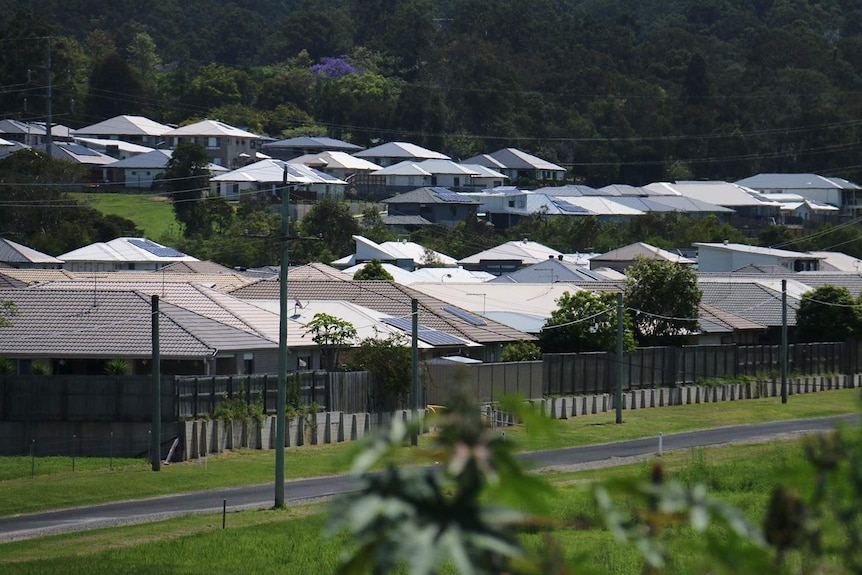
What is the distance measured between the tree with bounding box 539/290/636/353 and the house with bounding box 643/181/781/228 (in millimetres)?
88649

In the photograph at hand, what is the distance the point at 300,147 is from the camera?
158 meters

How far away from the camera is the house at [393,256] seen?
319 ft

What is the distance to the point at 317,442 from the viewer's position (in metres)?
47.7

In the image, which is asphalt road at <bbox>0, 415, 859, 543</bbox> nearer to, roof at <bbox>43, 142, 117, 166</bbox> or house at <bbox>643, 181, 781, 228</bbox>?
roof at <bbox>43, 142, 117, 166</bbox>

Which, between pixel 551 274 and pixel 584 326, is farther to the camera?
pixel 551 274

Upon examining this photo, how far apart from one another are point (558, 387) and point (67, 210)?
57.4 meters

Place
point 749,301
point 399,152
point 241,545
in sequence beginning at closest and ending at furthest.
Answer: point 241,545, point 749,301, point 399,152

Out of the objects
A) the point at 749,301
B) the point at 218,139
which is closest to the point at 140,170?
the point at 218,139

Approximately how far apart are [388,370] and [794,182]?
125 meters

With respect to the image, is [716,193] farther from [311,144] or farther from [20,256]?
[20,256]

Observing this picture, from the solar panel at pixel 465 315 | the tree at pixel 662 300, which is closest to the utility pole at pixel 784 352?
the tree at pixel 662 300

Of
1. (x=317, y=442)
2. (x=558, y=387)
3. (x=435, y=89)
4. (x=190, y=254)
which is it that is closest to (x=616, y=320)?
(x=558, y=387)

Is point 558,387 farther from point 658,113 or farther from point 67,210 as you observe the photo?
point 658,113

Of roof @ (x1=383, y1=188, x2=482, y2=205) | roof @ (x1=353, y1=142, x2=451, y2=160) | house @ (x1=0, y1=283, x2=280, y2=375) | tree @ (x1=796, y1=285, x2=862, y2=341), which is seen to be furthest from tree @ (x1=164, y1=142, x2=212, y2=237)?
house @ (x1=0, y1=283, x2=280, y2=375)
